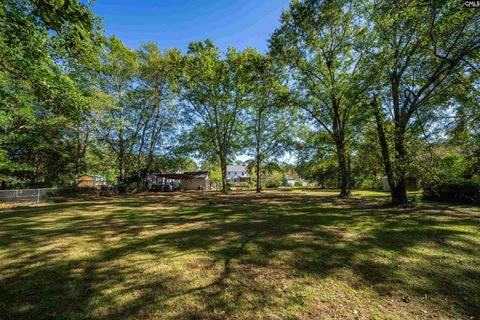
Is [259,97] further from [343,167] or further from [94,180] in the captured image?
[94,180]

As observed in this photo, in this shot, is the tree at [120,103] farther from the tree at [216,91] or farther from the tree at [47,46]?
the tree at [47,46]

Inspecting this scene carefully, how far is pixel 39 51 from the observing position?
5570 mm

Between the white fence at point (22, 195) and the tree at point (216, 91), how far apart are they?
15.9 meters

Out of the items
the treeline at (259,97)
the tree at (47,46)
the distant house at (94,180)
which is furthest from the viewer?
the distant house at (94,180)

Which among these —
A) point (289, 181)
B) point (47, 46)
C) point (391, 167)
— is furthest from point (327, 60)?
point (289, 181)

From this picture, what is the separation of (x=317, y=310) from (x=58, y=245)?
5.95 metres

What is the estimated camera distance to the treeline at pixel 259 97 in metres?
6.25

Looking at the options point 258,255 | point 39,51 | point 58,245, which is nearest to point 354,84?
point 258,255

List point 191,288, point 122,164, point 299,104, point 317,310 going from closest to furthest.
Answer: point 317,310
point 191,288
point 299,104
point 122,164

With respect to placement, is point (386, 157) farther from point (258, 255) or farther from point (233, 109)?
point (233, 109)

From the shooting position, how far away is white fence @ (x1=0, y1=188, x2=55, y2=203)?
1351cm

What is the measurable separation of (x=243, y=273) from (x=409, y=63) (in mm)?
12936

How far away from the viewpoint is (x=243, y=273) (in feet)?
12.0

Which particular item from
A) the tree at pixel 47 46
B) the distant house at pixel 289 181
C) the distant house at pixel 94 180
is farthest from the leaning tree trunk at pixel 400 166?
the distant house at pixel 289 181
